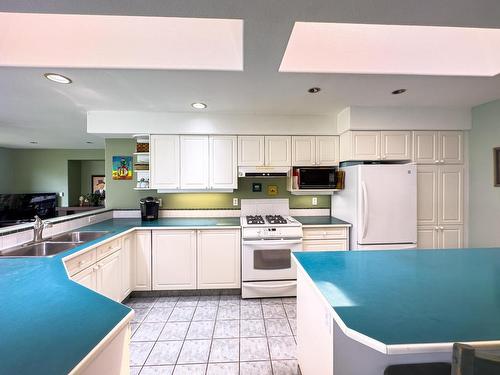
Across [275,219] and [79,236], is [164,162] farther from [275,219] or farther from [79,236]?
[275,219]

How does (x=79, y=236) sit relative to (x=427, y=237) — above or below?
above

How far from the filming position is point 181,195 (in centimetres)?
349

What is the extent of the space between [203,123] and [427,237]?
10.9 feet

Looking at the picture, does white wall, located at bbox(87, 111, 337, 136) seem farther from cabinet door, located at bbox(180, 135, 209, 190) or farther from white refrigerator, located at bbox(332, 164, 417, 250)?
white refrigerator, located at bbox(332, 164, 417, 250)

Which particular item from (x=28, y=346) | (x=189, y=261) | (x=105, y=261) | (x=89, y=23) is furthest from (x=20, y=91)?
(x=28, y=346)

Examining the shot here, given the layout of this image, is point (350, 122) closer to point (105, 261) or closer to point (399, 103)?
point (399, 103)

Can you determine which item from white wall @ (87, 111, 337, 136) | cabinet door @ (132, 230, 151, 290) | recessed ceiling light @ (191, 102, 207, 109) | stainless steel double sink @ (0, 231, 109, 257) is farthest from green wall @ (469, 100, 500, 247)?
stainless steel double sink @ (0, 231, 109, 257)

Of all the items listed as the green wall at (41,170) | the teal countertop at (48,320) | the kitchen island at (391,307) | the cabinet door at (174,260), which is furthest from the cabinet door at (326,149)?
the green wall at (41,170)

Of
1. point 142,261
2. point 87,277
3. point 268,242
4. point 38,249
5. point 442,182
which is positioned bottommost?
point 142,261

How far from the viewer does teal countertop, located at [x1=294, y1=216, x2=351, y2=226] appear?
2998 millimetres

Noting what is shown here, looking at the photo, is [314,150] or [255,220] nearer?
[255,220]

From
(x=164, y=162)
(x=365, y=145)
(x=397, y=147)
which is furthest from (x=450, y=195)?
(x=164, y=162)

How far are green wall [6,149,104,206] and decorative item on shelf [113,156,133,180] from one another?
371 centimetres

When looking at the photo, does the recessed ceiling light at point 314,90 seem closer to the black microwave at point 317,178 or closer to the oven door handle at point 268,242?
the black microwave at point 317,178
